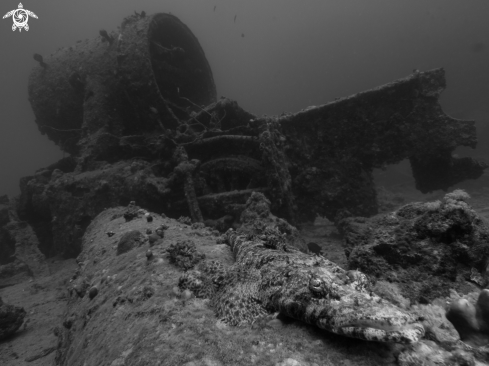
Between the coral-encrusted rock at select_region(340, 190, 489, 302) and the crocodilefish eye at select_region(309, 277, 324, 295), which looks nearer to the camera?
the crocodilefish eye at select_region(309, 277, 324, 295)

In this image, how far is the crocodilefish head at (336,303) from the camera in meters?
1.43

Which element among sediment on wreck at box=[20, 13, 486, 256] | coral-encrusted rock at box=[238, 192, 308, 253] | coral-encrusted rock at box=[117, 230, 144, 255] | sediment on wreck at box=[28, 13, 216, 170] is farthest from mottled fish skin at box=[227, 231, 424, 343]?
sediment on wreck at box=[28, 13, 216, 170]

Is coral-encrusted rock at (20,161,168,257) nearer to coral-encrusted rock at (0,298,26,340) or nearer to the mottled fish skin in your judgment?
coral-encrusted rock at (0,298,26,340)

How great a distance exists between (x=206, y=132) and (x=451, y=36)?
99265 mm

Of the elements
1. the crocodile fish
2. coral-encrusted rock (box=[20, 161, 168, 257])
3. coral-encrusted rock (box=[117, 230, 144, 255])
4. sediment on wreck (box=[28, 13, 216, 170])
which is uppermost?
sediment on wreck (box=[28, 13, 216, 170])

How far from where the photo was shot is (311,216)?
8023 millimetres

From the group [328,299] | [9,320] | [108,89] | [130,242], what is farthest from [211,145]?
[328,299]

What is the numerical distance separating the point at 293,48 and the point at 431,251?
138 m

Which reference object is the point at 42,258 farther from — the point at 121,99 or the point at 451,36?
the point at 451,36

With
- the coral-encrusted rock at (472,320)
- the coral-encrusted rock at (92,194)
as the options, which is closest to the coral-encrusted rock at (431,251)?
the coral-encrusted rock at (472,320)

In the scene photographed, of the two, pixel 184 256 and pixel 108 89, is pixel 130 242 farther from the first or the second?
pixel 108 89

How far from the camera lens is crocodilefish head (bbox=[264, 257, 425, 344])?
143 centimetres

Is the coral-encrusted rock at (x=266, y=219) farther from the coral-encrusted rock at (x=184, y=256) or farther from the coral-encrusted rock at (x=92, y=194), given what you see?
the coral-encrusted rock at (x=92, y=194)

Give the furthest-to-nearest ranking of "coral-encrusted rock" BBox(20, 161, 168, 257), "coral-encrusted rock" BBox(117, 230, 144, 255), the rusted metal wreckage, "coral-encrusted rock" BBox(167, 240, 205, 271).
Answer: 1. "coral-encrusted rock" BBox(20, 161, 168, 257)
2. the rusted metal wreckage
3. "coral-encrusted rock" BBox(117, 230, 144, 255)
4. "coral-encrusted rock" BBox(167, 240, 205, 271)
